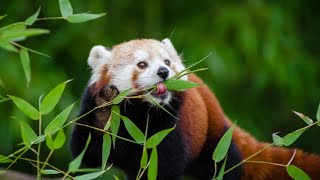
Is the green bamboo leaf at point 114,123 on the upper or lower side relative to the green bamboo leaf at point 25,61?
lower

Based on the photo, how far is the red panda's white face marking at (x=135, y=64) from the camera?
3971 mm

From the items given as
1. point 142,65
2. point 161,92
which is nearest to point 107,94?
point 161,92

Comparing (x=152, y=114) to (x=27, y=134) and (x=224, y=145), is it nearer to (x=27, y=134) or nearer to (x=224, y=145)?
(x=224, y=145)

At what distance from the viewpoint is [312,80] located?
7.42 m

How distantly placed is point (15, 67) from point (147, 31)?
1335 millimetres

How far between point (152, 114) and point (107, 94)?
358 mm

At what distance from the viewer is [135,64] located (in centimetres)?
417

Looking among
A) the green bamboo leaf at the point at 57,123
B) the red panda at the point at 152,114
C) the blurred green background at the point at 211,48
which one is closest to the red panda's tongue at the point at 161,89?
the red panda at the point at 152,114

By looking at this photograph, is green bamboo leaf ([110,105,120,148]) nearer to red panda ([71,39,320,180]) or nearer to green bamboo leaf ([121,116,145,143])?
green bamboo leaf ([121,116,145,143])

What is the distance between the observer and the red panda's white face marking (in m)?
3.97

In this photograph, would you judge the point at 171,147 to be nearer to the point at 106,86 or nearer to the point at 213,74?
the point at 106,86

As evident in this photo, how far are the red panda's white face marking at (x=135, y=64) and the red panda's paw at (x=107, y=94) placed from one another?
0.14 m

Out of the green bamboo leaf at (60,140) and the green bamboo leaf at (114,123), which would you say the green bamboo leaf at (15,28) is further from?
the green bamboo leaf at (114,123)

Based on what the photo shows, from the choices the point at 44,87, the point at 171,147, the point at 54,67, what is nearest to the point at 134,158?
the point at 171,147
